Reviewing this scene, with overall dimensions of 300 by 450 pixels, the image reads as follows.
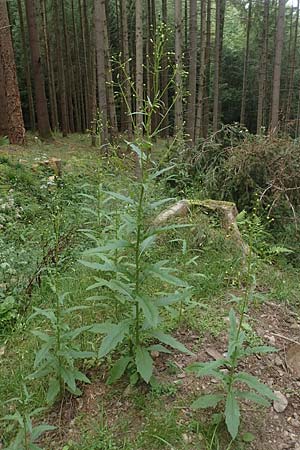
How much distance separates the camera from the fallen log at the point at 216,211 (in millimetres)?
4219

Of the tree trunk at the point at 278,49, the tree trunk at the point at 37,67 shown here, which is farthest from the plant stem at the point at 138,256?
the tree trunk at the point at 37,67

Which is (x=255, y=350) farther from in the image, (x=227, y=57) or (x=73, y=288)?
(x=227, y=57)

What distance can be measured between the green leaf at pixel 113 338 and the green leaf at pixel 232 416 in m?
0.59

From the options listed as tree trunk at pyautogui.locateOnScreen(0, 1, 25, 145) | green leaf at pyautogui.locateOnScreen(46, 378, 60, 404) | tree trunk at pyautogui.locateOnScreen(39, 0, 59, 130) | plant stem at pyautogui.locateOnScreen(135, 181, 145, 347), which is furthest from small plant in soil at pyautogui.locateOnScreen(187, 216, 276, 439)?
tree trunk at pyautogui.locateOnScreen(39, 0, 59, 130)

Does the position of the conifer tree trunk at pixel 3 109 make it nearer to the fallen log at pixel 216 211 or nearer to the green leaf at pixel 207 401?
the fallen log at pixel 216 211

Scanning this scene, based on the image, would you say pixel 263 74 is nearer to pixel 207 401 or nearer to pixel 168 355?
pixel 168 355

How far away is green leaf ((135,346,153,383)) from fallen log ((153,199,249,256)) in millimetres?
2163

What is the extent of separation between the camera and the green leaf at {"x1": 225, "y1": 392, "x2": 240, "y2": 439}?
5.90 ft

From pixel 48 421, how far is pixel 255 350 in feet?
3.74

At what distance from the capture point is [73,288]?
3.31 meters

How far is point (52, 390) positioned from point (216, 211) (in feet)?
9.86

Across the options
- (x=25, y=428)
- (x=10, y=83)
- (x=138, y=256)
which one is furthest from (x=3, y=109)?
(x=25, y=428)

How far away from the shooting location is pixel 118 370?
2.17 m

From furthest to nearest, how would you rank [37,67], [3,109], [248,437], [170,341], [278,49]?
1. [37,67]
2. [278,49]
3. [3,109]
4. [170,341]
5. [248,437]
